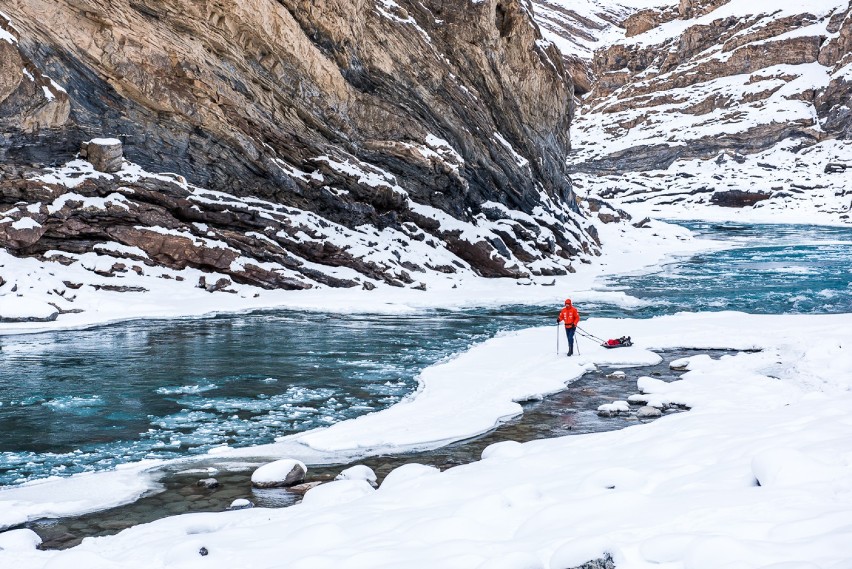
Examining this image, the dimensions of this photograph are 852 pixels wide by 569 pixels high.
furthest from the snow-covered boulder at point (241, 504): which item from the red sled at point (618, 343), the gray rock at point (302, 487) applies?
the red sled at point (618, 343)

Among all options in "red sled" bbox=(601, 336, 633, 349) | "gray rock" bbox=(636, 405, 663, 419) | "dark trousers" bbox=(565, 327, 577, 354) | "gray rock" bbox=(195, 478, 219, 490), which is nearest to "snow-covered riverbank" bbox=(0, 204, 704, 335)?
"red sled" bbox=(601, 336, 633, 349)

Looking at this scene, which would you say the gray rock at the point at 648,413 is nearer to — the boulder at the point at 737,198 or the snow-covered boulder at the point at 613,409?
the snow-covered boulder at the point at 613,409

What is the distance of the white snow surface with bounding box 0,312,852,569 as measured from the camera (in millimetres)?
4547

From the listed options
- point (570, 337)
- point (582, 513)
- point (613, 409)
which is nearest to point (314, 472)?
point (582, 513)

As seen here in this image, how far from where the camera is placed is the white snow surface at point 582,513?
179 inches

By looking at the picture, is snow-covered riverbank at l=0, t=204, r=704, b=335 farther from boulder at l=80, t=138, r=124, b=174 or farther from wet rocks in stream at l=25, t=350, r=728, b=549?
wet rocks in stream at l=25, t=350, r=728, b=549

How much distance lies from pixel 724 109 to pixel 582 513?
536 ft

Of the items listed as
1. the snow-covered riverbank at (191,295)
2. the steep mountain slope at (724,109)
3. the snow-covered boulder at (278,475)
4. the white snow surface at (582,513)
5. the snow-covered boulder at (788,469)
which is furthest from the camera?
the steep mountain slope at (724,109)

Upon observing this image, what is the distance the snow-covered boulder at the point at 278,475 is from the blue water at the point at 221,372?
7.23ft

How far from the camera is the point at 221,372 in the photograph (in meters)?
16.2

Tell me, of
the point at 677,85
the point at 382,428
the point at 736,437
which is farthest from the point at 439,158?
the point at 677,85

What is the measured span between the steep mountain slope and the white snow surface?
353 ft

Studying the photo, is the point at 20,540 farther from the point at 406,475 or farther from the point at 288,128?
the point at 288,128

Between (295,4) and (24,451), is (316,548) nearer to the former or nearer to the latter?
(24,451)
